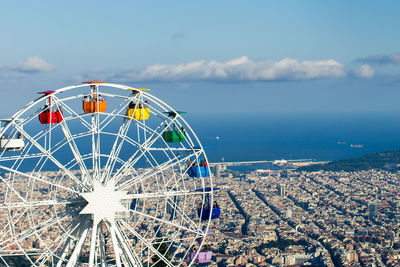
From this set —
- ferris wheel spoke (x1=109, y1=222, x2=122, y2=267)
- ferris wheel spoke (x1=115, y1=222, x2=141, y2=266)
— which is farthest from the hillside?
ferris wheel spoke (x1=109, y1=222, x2=122, y2=267)

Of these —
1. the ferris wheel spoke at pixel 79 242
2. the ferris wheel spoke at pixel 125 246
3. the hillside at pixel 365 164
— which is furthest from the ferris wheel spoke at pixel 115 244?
the hillside at pixel 365 164

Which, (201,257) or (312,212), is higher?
(201,257)

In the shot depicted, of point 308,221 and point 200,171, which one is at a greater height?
point 200,171

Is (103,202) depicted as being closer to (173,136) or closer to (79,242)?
(79,242)

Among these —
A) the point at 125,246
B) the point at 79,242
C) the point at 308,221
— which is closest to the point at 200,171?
the point at 125,246

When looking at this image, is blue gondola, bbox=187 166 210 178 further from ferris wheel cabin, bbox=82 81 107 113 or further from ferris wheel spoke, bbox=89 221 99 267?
ferris wheel spoke, bbox=89 221 99 267

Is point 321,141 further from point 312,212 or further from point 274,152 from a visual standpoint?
point 312,212

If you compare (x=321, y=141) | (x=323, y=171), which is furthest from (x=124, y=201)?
(x=321, y=141)
